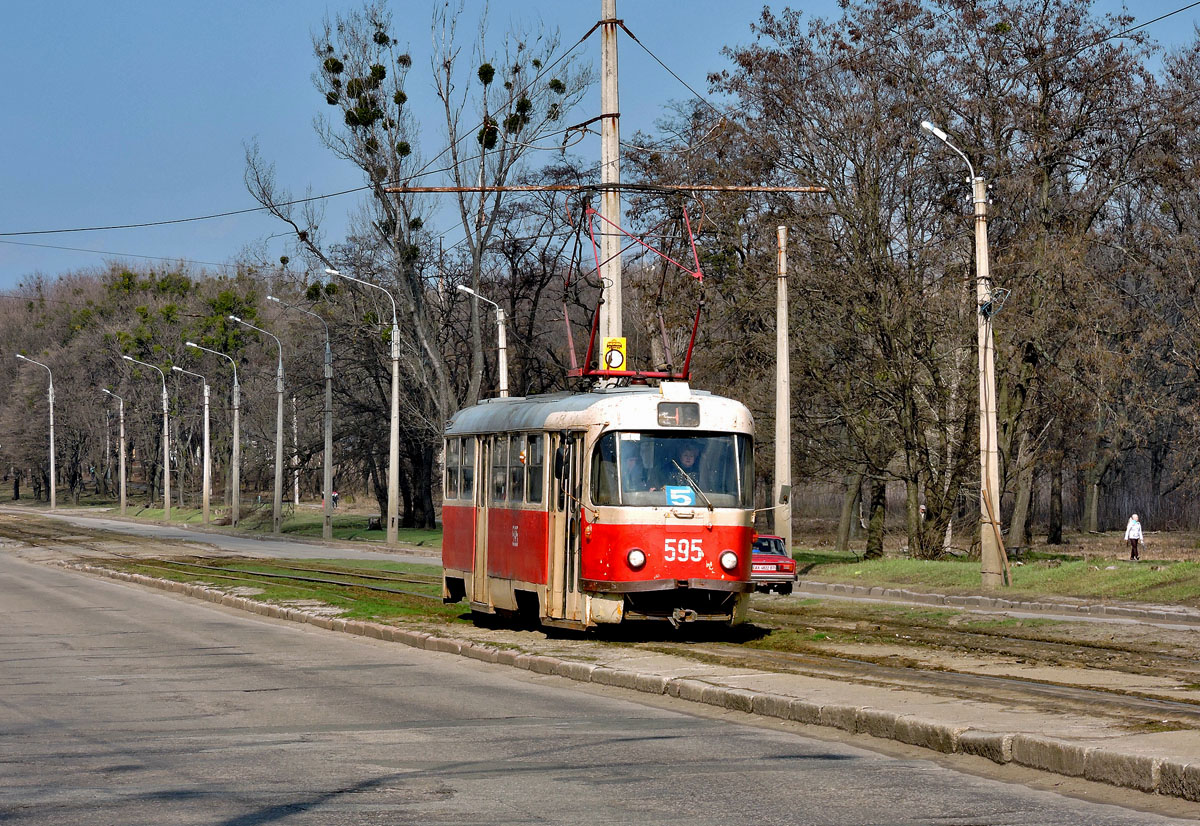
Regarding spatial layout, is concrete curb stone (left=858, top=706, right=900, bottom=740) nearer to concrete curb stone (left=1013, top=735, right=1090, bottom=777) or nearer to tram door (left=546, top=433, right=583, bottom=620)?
concrete curb stone (left=1013, top=735, right=1090, bottom=777)

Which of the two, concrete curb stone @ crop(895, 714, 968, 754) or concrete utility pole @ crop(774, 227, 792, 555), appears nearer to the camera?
concrete curb stone @ crop(895, 714, 968, 754)

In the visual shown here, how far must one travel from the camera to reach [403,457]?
220 feet

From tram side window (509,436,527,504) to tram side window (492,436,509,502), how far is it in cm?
15

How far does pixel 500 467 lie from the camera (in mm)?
19469

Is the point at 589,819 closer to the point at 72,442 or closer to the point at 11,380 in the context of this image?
the point at 72,442

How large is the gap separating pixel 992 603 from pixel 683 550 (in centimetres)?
987

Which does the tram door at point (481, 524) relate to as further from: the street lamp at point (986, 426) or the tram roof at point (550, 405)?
the street lamp at point (986, 426)

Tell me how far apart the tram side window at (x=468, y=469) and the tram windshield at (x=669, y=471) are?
370 centimetres

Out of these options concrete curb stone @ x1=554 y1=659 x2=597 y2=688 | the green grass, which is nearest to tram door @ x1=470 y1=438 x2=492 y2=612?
concrete curb stone @ x1=554 y1=659 x2=597 y2=688

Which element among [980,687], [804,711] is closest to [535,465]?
[980,687]

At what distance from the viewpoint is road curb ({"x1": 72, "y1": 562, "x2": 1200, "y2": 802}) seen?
793 centimetres

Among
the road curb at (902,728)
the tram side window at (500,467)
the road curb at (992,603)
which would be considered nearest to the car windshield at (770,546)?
the road curb at (992,603)

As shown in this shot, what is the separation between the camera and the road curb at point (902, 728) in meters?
7.93

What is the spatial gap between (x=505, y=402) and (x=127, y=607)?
8350mm
